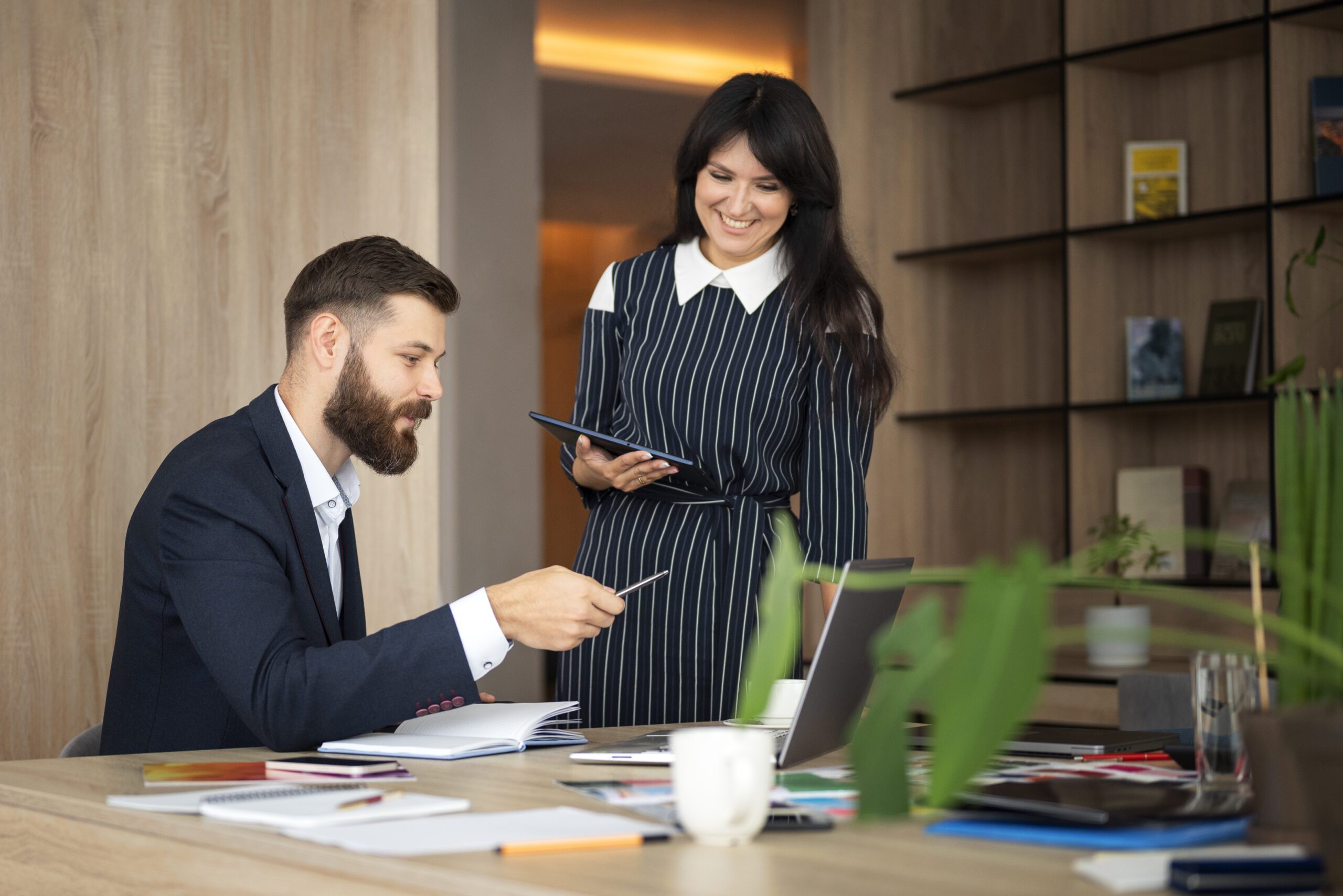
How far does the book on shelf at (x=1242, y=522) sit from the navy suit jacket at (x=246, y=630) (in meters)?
2.53

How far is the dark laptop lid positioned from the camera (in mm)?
1228

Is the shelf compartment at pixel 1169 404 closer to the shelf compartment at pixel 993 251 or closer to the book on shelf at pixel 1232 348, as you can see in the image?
the book on shelf at pixel 1232 348

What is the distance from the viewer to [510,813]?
105cm

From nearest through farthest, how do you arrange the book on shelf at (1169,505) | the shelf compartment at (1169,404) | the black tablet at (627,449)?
the black tablet at (627,449) → the shelf compartment at (1169,404) → the book on shelf at (1169,505)

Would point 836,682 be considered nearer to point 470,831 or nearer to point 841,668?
point 841,668

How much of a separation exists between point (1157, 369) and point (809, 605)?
3.82ft

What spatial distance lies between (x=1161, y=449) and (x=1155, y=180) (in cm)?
74

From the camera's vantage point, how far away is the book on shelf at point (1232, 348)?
368cm

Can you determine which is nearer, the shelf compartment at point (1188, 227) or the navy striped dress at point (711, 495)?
the navy striped dress at point (711, 495)

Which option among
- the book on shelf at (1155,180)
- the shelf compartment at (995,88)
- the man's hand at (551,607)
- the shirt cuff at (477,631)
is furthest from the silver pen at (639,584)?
the shelf compartment at (995,88)

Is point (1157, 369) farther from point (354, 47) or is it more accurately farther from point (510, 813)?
point (510, 813)

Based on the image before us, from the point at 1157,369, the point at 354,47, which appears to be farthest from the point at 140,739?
the point at 1157,369

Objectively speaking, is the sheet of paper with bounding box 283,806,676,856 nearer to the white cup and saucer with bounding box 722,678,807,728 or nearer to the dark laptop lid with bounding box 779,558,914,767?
the dark laptop lid with bounding box 779,558,914,767

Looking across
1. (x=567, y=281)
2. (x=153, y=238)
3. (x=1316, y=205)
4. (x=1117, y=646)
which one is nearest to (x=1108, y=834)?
(x=153, y=238)
